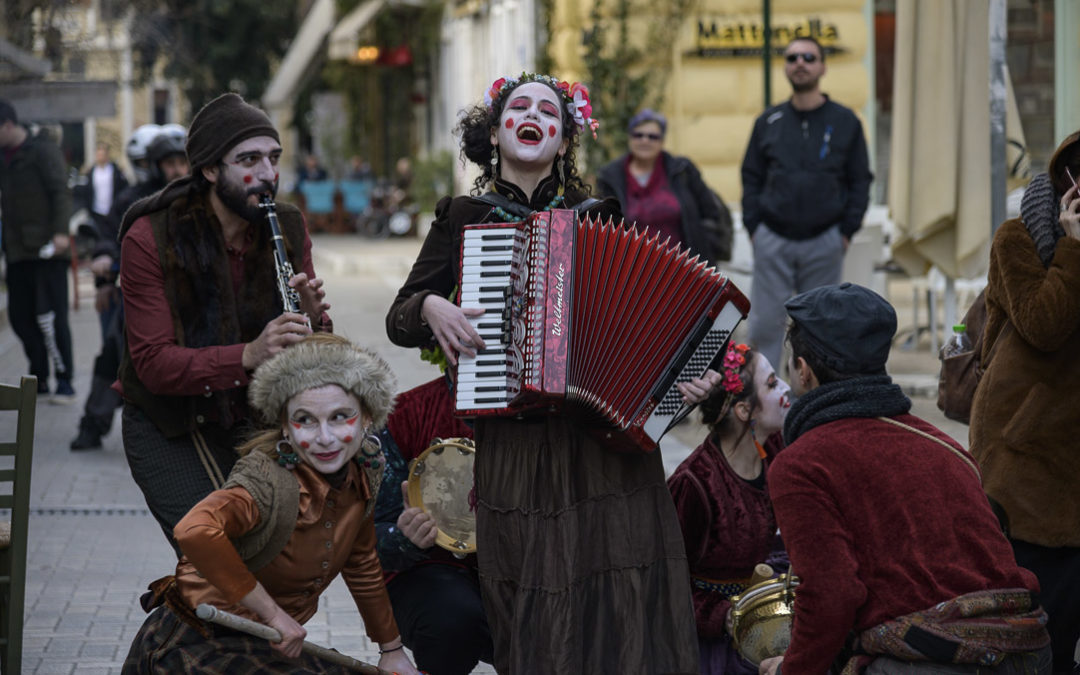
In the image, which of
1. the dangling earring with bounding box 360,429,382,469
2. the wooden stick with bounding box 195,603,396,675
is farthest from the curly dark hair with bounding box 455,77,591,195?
the wooden stick with bounding box 195,603,396,675

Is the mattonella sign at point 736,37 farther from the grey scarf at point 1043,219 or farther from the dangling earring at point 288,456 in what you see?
the dangling earring at point 288,456

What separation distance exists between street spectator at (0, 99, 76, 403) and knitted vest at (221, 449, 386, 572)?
6835 millimetres

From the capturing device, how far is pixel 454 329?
3.80 metres

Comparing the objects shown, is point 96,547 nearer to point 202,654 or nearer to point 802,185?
point 202,654

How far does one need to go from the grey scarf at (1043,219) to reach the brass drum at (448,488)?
1.64 m

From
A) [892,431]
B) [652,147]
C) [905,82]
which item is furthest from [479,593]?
→ [905,82]

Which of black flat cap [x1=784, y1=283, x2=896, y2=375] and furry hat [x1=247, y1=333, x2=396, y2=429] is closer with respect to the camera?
black flat cap [x1=784, y1=283, x2=896, y2=375]

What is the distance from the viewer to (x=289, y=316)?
13.4ft

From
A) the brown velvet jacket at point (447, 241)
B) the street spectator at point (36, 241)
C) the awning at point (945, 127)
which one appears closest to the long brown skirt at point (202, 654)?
the brown velvet jacket at point (447, 241)

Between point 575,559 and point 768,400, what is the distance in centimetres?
125

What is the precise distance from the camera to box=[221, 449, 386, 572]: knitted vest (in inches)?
149

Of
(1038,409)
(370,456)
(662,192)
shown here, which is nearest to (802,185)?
(662,192)

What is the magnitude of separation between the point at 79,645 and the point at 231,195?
2.02 m

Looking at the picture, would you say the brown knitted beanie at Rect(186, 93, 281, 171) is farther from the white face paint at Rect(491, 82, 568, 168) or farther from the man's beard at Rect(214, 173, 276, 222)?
the white face paint at Rect(491, 82, 568, 168)
